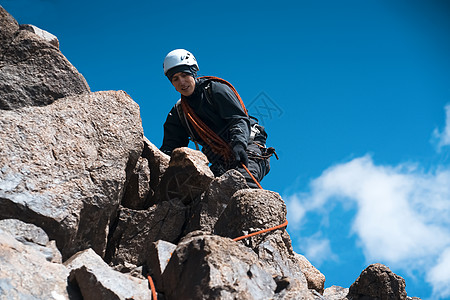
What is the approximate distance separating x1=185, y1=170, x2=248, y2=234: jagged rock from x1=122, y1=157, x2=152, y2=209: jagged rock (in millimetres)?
932

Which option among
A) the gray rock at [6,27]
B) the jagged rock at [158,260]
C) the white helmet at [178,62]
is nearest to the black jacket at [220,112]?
the white helmet at [178,62]

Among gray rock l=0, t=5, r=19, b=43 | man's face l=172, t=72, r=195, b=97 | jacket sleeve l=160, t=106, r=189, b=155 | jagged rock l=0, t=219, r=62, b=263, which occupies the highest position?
man's face l=172, t=72, r=195, b=97

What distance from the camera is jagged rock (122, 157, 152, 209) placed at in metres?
8.52

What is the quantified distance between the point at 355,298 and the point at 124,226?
14.5 ft

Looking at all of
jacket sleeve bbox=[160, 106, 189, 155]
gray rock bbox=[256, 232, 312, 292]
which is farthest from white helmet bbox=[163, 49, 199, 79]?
gray rock bbox=[256, 232, 312, 292]

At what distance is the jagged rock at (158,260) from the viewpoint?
18.6 ft

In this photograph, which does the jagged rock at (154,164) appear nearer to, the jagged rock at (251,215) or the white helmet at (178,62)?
the white helmet at (178,62)

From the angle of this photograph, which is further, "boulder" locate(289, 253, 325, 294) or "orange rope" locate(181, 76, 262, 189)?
"orange rope" locate(181, 76, 262, 189)

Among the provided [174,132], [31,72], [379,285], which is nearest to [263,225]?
[379,285]

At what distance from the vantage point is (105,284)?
506 centimetres

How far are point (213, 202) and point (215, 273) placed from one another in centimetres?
320

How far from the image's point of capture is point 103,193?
6.89 m

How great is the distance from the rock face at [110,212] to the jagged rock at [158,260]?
2cm

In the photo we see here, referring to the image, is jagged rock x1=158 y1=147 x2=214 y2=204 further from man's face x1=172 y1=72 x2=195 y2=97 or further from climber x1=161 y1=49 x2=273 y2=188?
man's face x1=172 y1=72 x2=195 y2=97
